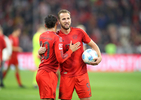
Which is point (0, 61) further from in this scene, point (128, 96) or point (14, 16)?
point (14, 16)

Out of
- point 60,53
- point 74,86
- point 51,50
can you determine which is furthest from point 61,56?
point 74,86

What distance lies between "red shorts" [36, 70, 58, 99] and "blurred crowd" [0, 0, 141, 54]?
13.4 m

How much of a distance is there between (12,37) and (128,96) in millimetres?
5561

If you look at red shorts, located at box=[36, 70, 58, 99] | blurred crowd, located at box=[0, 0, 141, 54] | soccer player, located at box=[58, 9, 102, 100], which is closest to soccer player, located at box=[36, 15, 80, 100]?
red shorts, located at box=[36, 70, 58, 99]

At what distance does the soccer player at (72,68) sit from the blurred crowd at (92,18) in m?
12.8

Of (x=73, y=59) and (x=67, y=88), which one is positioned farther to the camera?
(x=73, y=59)

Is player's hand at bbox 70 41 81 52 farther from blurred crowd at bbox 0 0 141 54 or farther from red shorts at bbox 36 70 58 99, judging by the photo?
blurred crowd at bbox 0 0 141 54

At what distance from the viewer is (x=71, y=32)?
5.21m

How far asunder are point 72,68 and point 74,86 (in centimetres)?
36

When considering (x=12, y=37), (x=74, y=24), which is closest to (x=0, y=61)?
(x=12, y=37)

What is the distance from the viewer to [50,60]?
4742 mm

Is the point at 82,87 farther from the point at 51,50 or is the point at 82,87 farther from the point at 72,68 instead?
the point at 51,50

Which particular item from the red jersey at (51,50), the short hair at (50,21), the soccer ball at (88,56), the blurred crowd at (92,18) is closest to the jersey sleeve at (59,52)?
the red jersey at (51,50)

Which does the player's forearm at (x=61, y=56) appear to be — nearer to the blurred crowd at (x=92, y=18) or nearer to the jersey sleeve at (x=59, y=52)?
the jersey sleeve at (x=59, y=52)
